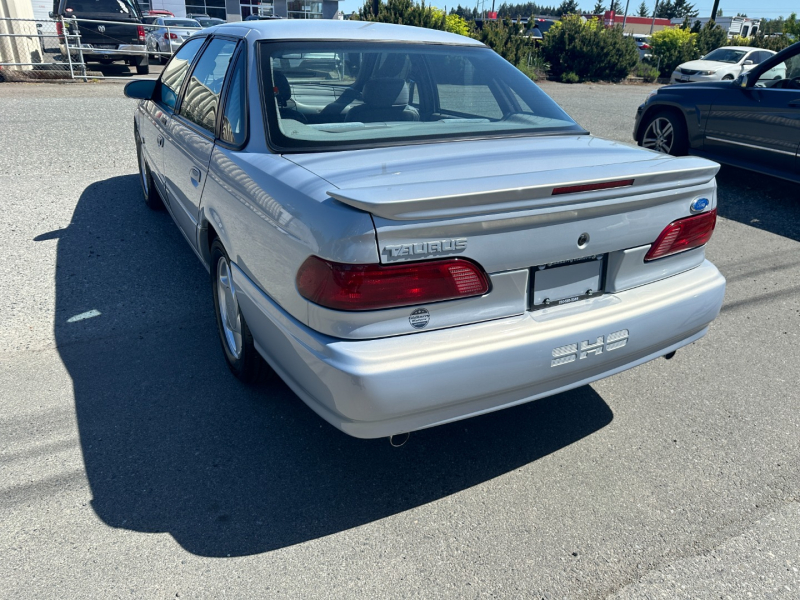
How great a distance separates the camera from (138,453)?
2832mm

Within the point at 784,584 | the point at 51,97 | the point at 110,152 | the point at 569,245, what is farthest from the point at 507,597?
the point at 51,97

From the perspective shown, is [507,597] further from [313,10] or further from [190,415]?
[313,10]

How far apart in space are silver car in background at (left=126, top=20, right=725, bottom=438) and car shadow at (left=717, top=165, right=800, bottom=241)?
4.02 metres

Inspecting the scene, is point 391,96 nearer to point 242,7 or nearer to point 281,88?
point 281,88

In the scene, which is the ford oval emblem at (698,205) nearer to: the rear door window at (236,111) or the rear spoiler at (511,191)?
the rear spoiler at (511,191)

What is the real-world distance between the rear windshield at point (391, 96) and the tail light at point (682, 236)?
0.90 m

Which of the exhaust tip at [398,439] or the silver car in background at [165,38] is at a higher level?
the silver car in background at [165,38]

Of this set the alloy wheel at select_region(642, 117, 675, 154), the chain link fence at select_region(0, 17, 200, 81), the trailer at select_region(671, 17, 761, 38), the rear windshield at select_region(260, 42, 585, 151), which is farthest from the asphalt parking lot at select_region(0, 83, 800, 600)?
the trailer at select_region(671, 17, 761, 38)

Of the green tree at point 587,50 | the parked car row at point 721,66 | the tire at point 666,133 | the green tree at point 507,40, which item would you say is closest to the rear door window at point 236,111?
the tire at point 666,133

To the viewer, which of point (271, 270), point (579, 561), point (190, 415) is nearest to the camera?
point (579, 561)

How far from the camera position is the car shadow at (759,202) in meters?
6.52

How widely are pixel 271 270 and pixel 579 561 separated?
156 centimetres

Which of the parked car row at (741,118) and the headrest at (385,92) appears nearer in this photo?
the headrest at (385,92)

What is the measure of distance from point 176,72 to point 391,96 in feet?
6.91
